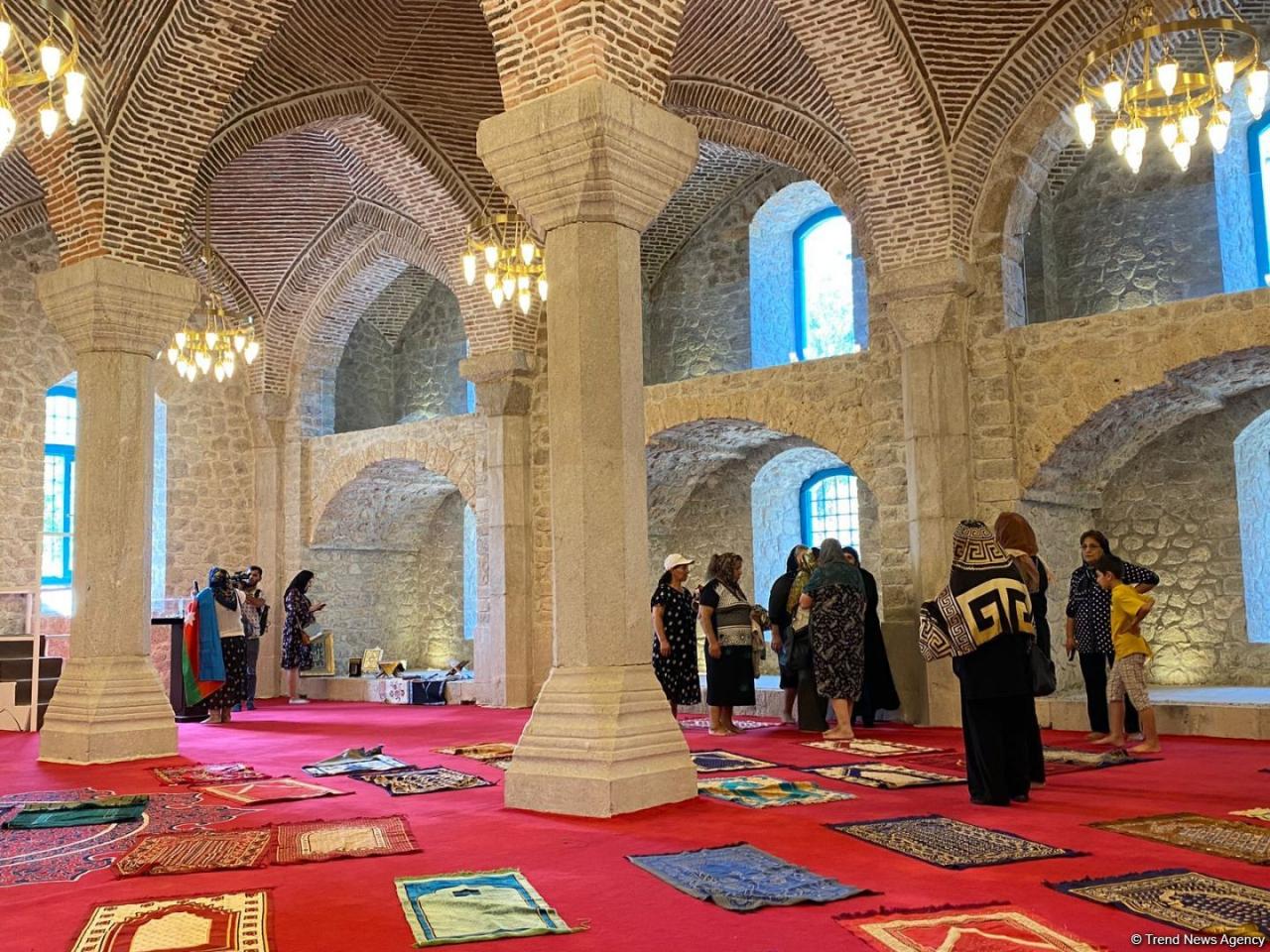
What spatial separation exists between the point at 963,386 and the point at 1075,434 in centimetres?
102

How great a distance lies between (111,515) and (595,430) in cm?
447

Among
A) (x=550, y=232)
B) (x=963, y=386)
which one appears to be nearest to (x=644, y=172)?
(x=550, y=232)

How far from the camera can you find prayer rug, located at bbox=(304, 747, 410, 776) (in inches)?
298

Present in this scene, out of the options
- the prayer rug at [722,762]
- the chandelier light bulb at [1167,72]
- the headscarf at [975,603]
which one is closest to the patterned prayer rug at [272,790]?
the prayer rug at [722,762]

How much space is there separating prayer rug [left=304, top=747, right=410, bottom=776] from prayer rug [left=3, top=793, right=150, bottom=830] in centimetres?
125

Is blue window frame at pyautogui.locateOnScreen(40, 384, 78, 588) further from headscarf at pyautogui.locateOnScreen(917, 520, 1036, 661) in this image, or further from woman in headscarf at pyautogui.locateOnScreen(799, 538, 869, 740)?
headscarf at pyautogui.locateOnScreen(917, 520, 1036, 661)

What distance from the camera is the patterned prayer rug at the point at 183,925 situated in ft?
11.5

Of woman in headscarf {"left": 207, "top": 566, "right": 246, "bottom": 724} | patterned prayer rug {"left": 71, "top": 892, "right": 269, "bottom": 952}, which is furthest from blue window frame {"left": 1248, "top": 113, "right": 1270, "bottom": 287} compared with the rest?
patterned prayer rug {"left": 71, "top": 892, "right": 269, "bottom": 952}

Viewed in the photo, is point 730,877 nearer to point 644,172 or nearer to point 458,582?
point 644,172

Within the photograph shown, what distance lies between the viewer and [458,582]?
17.6 m

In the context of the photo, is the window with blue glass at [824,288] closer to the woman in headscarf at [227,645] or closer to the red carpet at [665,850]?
the woman in headscarf at [227,645]

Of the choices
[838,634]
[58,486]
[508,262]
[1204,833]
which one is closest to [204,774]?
[838,634]

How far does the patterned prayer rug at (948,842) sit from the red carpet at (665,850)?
9 centimetres

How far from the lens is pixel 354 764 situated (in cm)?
785
